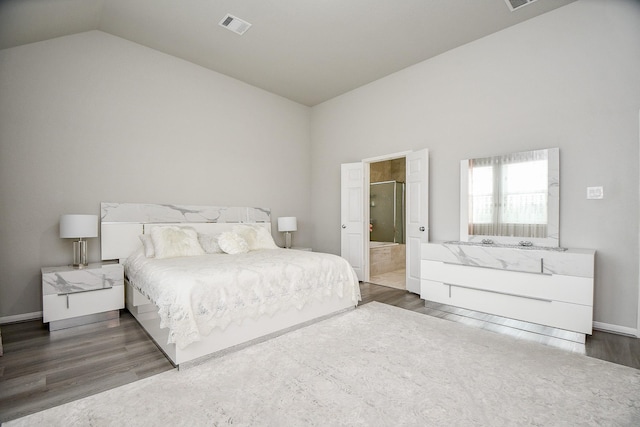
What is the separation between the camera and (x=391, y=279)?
529 centimetres

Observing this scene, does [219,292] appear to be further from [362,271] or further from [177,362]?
[362,271]

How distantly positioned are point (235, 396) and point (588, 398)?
214cm

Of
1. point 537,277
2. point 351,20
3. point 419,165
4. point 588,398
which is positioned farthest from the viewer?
point 419,165

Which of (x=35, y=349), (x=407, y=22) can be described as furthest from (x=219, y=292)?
(x=407, y=22)

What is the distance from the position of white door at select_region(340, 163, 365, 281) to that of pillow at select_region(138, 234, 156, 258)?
9.81 feet

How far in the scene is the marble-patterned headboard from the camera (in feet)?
11.8

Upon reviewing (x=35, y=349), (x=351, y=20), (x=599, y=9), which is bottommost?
A: (x=35, y=349)

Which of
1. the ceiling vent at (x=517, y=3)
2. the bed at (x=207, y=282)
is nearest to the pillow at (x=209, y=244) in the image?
the bed at (x=207, y=282)

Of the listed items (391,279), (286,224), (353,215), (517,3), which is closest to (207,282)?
(286,224)

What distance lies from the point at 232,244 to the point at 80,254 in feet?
5.33

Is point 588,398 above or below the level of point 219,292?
below

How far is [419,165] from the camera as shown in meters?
4.23

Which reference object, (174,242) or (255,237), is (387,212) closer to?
(255,237)

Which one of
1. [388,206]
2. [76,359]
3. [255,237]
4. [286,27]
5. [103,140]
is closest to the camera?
[76,359]
